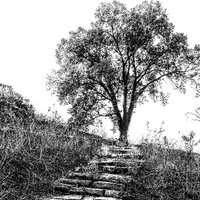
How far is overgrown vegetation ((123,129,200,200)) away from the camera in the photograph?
6.38m

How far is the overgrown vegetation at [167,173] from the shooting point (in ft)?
20.9

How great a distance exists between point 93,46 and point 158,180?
651 inches

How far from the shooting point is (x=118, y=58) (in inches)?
899

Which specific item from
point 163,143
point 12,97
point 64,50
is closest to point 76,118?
point 64,50

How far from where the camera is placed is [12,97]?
13.8 m

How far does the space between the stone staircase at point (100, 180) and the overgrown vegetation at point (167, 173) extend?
206 mm

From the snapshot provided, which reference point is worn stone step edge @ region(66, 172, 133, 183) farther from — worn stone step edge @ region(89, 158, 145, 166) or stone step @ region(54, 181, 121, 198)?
worn stone step edge @ region(89, 158, 145, 166)

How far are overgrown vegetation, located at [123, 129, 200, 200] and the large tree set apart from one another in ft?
41.5

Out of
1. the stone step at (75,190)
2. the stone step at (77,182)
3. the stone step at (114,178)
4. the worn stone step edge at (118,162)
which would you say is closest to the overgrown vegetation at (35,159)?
A: the stone step at (75,190)

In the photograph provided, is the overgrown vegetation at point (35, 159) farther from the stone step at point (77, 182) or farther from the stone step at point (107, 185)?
the stone step at point (107, 185)

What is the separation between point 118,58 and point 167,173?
16216 millimetres

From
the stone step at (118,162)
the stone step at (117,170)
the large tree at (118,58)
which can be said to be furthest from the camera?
the large tree at (118,58)

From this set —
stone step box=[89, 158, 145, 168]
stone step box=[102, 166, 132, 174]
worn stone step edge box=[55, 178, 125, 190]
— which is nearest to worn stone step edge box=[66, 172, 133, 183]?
worn stone step edge box=[55, 178, 125, 190]

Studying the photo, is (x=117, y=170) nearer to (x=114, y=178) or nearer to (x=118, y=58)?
(x=114, y=178)
